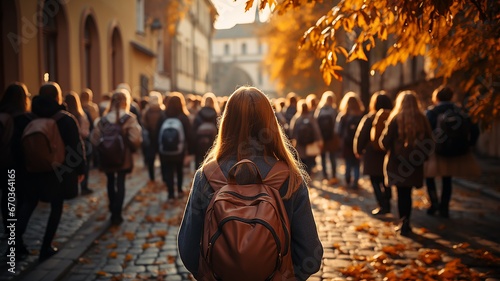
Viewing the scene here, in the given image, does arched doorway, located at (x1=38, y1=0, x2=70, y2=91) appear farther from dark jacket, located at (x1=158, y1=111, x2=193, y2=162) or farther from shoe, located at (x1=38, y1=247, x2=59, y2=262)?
shoe, located at (x1=38, y1=247, x2=59, y2=262)

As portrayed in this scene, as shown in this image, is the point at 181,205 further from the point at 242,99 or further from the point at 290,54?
the point at 290,54

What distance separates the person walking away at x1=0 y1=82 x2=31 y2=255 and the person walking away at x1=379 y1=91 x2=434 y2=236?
4425 mm

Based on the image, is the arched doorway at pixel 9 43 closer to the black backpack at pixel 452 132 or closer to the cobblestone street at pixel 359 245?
the cobblestone street at pixel 359 245

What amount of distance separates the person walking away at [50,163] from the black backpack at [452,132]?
16.1ft

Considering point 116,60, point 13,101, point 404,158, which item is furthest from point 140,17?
point 404,158

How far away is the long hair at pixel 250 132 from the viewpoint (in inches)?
104

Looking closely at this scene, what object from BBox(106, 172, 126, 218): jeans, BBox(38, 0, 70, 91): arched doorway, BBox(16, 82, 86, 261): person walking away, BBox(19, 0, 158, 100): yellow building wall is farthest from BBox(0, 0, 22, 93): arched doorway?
BBox(16, 82, 86, 261): person walking away

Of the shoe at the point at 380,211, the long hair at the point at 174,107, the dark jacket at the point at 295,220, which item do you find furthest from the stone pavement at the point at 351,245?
the dark jacket at the point at 295,220

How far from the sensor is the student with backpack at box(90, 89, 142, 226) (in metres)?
6.88

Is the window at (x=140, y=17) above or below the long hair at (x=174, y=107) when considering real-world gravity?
above

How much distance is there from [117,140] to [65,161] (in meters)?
1.38

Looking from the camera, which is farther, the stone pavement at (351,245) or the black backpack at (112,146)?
the black backpack at (112,146)

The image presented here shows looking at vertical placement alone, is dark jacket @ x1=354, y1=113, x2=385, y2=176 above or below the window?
below

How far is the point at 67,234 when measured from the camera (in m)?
6.57
